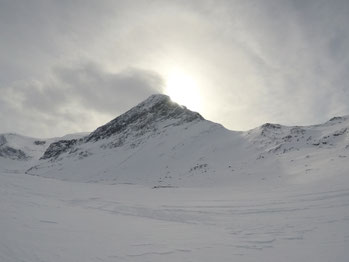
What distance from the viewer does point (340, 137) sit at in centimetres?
3250

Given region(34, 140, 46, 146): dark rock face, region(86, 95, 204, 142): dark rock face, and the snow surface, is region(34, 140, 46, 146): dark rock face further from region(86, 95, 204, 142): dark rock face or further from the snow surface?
the snow surface

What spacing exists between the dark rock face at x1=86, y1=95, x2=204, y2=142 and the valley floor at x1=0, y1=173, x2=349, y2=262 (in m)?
42.7

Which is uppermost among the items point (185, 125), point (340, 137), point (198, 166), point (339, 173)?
point (185, 125)

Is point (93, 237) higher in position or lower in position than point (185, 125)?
lower

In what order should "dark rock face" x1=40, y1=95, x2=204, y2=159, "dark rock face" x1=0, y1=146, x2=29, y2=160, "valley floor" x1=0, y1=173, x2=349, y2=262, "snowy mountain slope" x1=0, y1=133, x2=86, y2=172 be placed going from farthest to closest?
"dark rock face" x1=0, y1=146, x2=29, y2=160, "snowy mountain slope" x1=0, y1=133, x2=86, y2=172, "dark rock face" x1=40, y1=95, x2=204, y2=159, "valley floor" x1=0, y1=173, x2=349, y2=262

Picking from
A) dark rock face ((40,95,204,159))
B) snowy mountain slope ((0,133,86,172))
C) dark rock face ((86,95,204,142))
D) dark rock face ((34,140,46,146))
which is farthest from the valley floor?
dark rock face ((34,140,46,146))

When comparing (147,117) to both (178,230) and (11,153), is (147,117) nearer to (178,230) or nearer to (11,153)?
(178,230)

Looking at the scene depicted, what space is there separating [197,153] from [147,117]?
23.6m

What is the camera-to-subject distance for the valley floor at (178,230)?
6375mm

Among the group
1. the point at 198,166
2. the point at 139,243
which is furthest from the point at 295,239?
the point at 198,166

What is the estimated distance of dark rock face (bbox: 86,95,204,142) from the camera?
56.9 meters

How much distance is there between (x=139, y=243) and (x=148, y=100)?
64.1 meters

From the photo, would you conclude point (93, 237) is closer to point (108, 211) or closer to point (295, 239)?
point (108, 211)

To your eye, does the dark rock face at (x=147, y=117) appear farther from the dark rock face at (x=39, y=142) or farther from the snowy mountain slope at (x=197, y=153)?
the dark rock face at (x=39, y=142)
